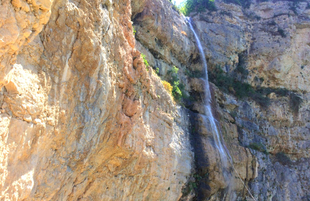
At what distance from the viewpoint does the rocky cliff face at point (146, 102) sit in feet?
19.0

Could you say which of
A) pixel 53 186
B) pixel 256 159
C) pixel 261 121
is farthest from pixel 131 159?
pixel 261 121

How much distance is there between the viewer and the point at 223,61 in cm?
2297

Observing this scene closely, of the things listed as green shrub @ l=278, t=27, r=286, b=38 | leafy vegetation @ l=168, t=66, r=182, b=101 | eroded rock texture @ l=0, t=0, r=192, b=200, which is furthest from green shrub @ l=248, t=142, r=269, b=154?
green shrub @ l=278, t=27, r=286, b=38

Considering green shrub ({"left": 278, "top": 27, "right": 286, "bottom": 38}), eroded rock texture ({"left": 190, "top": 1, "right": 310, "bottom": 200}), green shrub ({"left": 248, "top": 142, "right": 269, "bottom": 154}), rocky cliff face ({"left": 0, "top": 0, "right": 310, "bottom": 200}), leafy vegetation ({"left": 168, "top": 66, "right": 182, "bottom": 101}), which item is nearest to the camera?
rocky cliff face ({"left": 0, "top": 0, "right": 310, "bottom": 200})

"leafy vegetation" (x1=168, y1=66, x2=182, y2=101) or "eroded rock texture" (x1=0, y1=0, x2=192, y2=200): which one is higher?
"leafy vegetation" (x1=168, y1=66, x2=182, y2=101)

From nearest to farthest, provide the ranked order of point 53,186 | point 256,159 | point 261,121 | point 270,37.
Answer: point 53,186 → point 256,159 → point 261,121 → point 270,37

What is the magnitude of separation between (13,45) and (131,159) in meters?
6.61

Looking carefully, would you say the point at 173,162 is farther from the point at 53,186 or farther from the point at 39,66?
the point at 39,66

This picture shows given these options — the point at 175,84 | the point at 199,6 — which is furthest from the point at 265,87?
the point at 175,84

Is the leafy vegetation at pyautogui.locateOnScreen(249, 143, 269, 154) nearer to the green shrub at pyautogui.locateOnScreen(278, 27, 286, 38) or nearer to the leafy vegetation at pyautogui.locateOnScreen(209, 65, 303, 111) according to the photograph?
the leafy vegetation at pyautogui.locateOnScreen(209, 65, 303, 111)

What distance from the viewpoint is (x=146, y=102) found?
11.5m

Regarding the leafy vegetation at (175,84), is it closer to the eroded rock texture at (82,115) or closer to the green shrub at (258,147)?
the eroded rock texture at (82,115)

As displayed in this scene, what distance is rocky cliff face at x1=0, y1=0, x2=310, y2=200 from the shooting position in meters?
5.80

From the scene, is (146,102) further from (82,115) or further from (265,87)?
(265,87)
